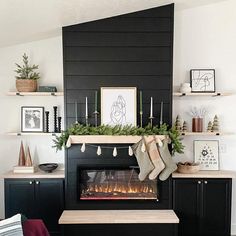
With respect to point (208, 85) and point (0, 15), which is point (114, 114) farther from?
point (0, 15)

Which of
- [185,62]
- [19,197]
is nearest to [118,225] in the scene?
[19,197]

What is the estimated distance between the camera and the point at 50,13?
2.86 meters

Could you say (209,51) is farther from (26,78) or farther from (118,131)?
(26,78)

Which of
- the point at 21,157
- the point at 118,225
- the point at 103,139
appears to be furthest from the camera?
the point at 21,157

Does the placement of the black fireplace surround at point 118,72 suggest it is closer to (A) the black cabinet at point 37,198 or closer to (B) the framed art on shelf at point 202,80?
(A) the black cabinet at point 37,198

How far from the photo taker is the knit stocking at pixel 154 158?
10.8 feet

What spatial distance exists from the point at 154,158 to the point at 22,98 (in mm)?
1914

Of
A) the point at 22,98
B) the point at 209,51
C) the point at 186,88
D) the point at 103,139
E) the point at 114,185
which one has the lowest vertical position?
the point at 114,185

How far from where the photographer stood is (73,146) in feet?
11.2

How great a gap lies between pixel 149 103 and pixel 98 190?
1.25 metres

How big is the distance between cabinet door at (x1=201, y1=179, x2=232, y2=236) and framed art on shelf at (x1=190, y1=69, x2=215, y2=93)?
1.16m

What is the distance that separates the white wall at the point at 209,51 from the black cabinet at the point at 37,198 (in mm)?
1866

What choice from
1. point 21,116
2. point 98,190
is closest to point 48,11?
point 21,116

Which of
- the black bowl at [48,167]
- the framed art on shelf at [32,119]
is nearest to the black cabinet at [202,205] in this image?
the black bowl at [48,167]
